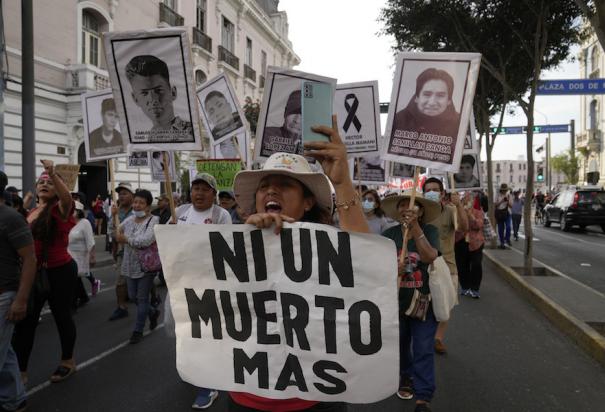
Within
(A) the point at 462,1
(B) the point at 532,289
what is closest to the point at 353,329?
(B) the point at 532,289

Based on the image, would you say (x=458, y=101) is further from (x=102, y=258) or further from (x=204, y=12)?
(x=204, y=12)

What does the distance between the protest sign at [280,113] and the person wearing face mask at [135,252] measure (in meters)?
1.89

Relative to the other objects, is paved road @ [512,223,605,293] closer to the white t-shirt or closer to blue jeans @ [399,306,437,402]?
blue jeans @ [399,306,437,402]

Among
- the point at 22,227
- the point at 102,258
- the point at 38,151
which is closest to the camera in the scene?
the point at 22,227

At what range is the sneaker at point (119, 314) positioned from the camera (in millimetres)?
6495

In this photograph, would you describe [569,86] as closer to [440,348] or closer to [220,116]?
[440,348]

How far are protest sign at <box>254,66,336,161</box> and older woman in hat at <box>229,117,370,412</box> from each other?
205 centimetres

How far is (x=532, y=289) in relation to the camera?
25.0 feet

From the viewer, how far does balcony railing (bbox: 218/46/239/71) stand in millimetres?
28906

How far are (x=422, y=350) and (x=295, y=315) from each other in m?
2.00

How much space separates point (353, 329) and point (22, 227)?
2.65 m

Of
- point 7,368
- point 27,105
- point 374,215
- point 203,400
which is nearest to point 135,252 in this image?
point 7,368

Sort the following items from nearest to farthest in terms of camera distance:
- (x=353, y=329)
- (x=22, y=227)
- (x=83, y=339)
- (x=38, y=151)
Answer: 1. (x=353, y=329)
2. (x=22, y=227)
3. (x=83, y=339)
4. (x=38, y=151)

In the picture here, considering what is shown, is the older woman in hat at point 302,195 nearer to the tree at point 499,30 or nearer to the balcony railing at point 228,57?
the tree at point 499,30
